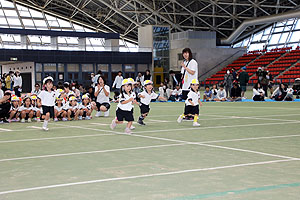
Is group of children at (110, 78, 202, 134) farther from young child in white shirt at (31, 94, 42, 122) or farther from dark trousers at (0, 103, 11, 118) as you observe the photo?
dark trousers at (0, 103, 11, 118)

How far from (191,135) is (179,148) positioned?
6.64ft

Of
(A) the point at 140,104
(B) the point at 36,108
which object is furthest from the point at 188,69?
(B) the point at 36,108

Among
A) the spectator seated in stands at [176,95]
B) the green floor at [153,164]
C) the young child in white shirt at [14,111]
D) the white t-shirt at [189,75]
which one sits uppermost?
the white t-shirt at [189,75]

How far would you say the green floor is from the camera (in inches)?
196

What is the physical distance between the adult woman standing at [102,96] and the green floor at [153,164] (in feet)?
15.9

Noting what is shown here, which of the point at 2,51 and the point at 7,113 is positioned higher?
the point at 2,51

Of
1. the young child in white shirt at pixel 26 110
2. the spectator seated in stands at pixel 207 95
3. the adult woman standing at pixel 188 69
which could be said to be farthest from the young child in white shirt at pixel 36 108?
the spectator seated in stands at pixel 207 95

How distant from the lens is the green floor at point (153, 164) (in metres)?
4.97

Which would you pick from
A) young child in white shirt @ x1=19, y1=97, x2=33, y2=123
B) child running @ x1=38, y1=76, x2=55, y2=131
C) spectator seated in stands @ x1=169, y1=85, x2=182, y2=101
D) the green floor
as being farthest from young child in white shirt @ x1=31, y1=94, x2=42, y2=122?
spectator seated in stands @ x1=169, y1=85, x2=182, y2=101

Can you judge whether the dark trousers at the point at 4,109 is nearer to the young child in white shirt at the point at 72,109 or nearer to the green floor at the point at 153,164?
the young child in white shirt at the point at 72,109

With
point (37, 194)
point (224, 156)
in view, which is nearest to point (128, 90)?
point (224, 156)

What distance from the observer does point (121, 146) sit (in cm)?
856

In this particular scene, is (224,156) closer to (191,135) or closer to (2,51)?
(191,135)

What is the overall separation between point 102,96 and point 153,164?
1026 cm
